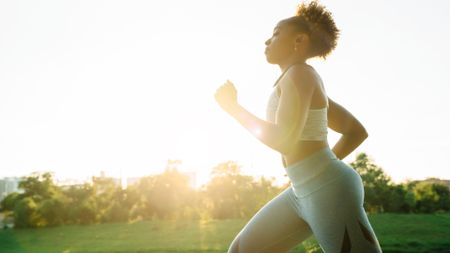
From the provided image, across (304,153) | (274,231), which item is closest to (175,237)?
(274,231)

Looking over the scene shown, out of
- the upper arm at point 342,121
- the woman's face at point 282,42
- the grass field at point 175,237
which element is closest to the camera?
the woman's face at point 282,42

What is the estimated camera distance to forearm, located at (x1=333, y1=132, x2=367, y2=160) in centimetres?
270

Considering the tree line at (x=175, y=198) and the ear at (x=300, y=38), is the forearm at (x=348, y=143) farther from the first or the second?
the tree line at (x=175, y=198)

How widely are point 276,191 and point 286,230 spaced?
15120mm

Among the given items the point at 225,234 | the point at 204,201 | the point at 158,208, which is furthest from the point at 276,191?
the point at 225,234

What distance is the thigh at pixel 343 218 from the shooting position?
2.01 m

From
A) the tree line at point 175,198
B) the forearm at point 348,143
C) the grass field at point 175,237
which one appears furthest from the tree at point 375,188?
the forearm at point 348,143

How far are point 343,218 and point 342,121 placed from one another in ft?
2.54

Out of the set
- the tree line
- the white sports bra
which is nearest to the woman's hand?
the white sports bra

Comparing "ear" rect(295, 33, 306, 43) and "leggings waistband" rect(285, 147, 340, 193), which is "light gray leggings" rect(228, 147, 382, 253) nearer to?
"leggings waistband" rect(285, 147, 340, 193)

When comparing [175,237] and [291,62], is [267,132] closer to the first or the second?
[291,62]

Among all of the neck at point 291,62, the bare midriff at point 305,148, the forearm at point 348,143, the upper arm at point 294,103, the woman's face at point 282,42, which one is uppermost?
the woman's face at point 282,42

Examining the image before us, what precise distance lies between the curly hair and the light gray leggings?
1.91 ft

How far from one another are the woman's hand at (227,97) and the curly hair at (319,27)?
0.50 m
